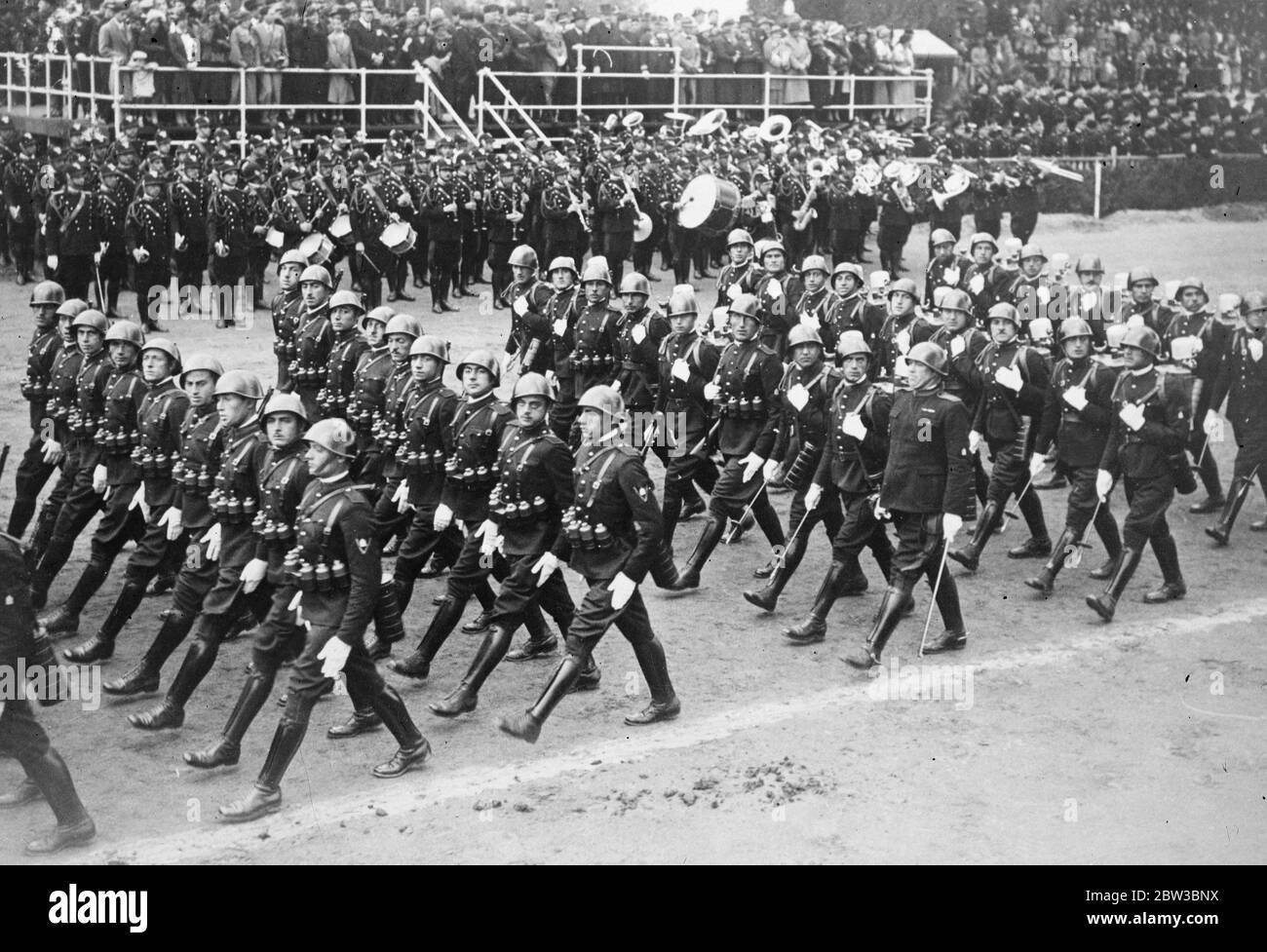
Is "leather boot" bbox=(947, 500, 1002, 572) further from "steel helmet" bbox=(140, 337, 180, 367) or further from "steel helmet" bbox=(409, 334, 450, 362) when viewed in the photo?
"steel helmet" bbox=(140, 337, 180, 367)

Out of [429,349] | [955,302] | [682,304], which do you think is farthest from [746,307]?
[429,349]

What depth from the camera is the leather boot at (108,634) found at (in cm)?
1026

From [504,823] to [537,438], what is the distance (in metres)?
2.37

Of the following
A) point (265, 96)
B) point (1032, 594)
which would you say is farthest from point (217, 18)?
point (1032, 594)

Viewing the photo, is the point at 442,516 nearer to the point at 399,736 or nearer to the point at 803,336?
the point at 399,736

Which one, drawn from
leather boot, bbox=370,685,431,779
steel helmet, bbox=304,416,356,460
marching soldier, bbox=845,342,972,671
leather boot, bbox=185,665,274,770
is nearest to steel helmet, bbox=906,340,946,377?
marching soldier, bbox=845,342,972,671

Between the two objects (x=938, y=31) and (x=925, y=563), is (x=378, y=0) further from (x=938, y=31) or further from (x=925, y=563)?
(x=925, y=563)

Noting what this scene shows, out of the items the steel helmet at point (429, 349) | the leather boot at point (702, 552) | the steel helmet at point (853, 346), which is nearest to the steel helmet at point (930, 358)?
the steel helmet at point (853, 346)

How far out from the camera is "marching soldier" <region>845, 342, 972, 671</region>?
408 inches

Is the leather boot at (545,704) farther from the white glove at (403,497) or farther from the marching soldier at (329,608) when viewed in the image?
the white glove at (403,497)

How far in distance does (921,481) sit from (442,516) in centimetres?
285

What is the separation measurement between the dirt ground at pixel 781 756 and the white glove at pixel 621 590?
796 mm

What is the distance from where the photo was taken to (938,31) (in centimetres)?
3731

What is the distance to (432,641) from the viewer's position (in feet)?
33.4
